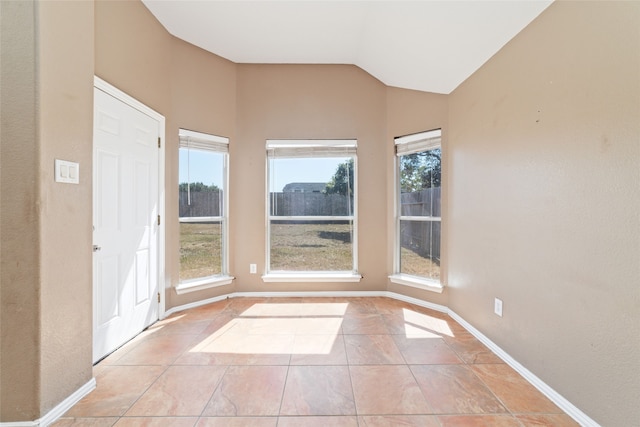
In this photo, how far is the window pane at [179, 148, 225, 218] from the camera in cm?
315

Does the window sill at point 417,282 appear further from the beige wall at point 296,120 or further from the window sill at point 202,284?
the window sill at point 202,284

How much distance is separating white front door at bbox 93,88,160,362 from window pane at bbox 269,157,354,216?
4.49ft

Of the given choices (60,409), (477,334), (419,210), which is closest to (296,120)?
(419,210)

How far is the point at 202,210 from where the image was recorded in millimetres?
3305

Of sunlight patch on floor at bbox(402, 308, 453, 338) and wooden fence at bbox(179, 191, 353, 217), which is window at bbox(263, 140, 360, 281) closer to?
wooden fence at bbox(179, 191, 353, 217)

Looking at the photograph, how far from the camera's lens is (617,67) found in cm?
137

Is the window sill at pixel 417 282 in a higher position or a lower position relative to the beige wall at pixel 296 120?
lower

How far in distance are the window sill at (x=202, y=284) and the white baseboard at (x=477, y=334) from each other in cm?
17

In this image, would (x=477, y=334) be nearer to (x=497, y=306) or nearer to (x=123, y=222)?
(x=497, y=306)

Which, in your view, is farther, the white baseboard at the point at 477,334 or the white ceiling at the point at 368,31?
the white ceiling at the point at 368,31

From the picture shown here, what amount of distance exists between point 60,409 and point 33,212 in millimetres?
1094

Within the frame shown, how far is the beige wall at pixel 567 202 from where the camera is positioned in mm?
1336

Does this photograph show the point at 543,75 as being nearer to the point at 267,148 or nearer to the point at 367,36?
the point at 367,36

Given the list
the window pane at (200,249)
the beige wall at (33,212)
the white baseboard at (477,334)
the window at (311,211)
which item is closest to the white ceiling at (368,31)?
the window at (311,211)
